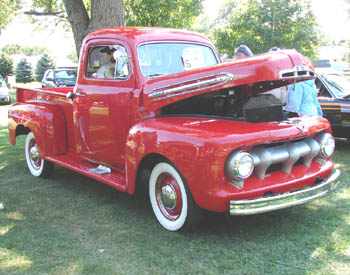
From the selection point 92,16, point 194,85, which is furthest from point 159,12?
point 194,85

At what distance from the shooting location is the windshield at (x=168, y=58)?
174 inches

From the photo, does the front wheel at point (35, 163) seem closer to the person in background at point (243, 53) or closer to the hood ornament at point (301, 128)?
the person in background at point (243, 53)

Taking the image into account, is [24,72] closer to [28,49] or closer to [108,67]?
[108,67]

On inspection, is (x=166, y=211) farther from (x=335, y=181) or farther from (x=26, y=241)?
(x=335, y=181)

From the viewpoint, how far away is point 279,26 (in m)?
19.2

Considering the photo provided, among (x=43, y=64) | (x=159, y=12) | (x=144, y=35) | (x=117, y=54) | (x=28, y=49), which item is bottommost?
(x=43, y=64)

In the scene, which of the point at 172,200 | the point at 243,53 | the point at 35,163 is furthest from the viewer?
the point at 35,163

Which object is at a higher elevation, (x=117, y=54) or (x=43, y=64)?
(x=117, y=54)

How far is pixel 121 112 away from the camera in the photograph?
4418 mm

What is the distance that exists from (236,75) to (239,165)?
0.84 metres

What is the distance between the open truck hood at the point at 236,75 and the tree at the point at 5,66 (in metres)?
38.9

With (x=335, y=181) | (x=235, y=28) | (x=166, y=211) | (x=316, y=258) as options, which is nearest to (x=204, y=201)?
(x=166, y=211)

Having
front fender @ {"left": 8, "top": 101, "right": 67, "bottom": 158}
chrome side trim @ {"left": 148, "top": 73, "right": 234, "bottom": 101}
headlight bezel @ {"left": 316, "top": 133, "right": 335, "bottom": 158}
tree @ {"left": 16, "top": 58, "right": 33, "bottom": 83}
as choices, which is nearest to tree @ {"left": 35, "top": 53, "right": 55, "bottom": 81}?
tree @ {"left": 16, "top": 58, "right": 33, "bottom": 83}

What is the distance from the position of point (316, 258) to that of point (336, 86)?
17.3 ft
